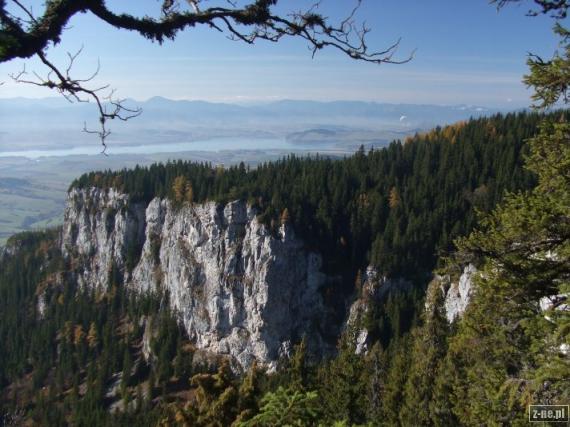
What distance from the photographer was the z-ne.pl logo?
303 inches

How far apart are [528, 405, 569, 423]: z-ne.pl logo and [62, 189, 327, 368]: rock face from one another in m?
84.1

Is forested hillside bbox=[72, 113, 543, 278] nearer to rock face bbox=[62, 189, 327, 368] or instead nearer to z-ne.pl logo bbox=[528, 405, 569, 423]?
rock face bbox=[62, 189, 327, 368]

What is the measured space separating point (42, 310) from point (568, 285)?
143883 mm

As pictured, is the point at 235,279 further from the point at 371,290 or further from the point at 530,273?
the point at 530,273

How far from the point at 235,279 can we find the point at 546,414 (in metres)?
90.9

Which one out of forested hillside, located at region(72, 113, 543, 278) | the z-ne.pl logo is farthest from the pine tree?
forested hillside, located at region(72, 113, 543, 278)

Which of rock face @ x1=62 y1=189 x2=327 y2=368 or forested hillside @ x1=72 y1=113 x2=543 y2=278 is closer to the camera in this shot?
forested hillside @ x1=72 y1=113 x2=543 y2=278

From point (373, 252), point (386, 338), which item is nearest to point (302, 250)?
point (373, 252)

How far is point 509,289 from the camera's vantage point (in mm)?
8289

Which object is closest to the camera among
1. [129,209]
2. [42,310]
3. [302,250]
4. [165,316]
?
[302,250]

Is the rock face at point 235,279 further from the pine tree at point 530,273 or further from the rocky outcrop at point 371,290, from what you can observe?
the pine tree at point 530,273

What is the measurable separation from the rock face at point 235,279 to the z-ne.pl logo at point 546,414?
84.1m

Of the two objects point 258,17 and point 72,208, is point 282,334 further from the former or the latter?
point 258,17

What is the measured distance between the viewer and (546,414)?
7.86m
